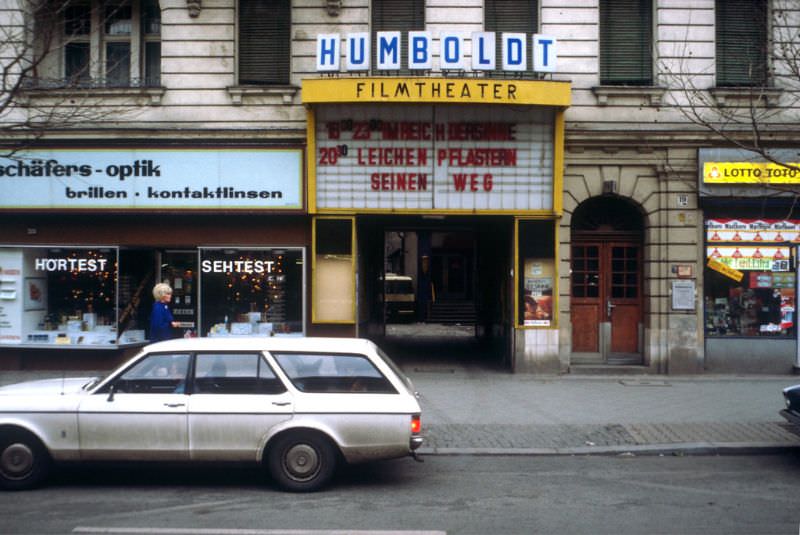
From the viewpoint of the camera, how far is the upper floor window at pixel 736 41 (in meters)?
16.1

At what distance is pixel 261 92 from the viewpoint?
52.0 feet

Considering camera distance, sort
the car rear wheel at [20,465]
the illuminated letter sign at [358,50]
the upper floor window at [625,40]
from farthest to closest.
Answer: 1. the upper floor window at [625,40]
2. the illuminated letter sign at [358,50]
3. the car rear wheel at [20,465]

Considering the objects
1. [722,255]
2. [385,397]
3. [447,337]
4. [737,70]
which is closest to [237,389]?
[385,397]

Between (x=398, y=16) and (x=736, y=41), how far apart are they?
6.88 m

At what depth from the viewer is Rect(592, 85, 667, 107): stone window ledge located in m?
15.8

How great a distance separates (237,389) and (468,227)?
1229 cm

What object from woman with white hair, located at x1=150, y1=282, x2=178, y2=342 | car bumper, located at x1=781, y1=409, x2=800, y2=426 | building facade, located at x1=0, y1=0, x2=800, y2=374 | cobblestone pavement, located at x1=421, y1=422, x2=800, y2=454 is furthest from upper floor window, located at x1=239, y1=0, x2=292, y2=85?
car bumper, located at x1=781, y1=409, x2=800, y2=426

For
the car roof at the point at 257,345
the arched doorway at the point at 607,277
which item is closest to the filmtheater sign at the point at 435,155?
the arched doorway at the point at 607,277

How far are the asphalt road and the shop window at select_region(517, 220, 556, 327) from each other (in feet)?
20.2

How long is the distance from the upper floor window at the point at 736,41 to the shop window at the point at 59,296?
12.9 metres

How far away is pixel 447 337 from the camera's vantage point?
79.6 ft

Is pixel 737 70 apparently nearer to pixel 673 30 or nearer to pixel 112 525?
pixel 673 30

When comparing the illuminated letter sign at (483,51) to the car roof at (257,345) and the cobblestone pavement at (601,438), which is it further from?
the car roof at (257,345)

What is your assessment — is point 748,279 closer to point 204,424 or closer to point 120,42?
point 204,424
